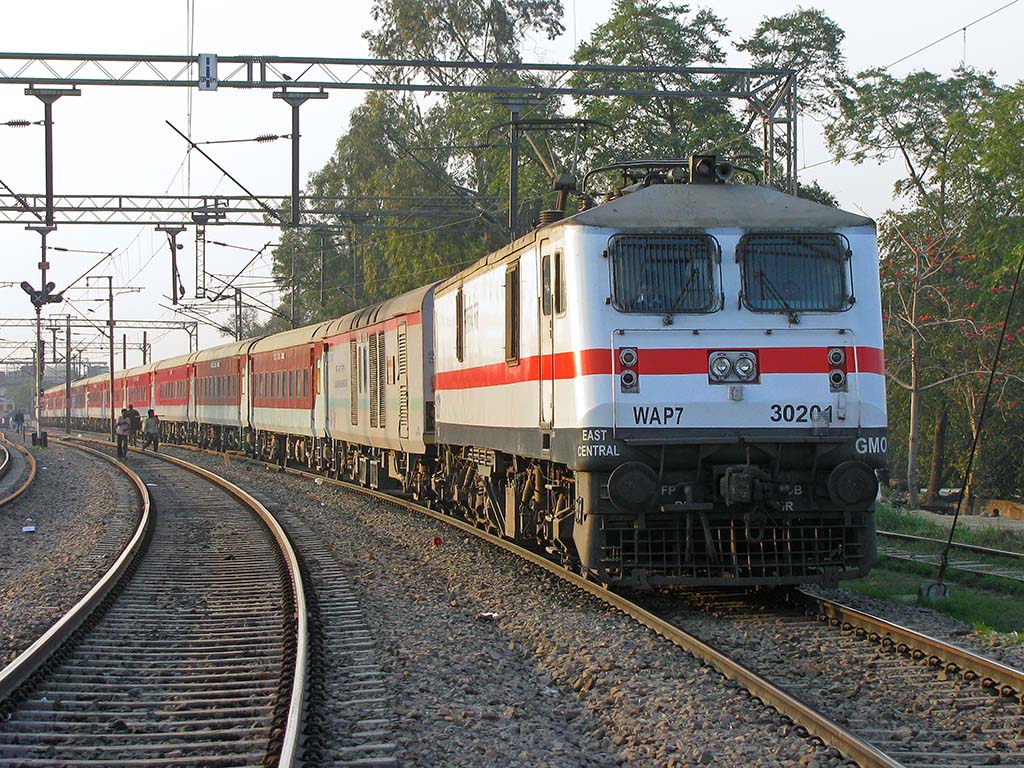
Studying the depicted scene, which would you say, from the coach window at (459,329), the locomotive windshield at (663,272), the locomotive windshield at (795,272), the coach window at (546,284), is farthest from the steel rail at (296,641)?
the locomotive windshield at (795,272)

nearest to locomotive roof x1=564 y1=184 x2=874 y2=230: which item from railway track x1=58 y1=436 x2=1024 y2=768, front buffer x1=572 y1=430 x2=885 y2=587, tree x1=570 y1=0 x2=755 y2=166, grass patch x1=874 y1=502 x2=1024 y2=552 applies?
front buffer x1=572 y1=430 x2=885 y2=587

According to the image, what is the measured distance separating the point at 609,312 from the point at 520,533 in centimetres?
354

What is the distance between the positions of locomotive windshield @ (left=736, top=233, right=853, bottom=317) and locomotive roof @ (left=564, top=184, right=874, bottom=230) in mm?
120

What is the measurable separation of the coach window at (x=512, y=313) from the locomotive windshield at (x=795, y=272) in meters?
2.40

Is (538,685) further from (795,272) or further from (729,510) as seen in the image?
(795,272)

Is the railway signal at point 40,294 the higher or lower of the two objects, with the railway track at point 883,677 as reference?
higher

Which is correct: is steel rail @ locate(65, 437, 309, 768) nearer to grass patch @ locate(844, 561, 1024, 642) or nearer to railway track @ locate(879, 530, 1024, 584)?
grass patch @ locate(844, 561, 1024, 642)

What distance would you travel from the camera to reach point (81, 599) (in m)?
10.7

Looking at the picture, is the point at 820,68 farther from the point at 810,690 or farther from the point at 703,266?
the point at 810,690

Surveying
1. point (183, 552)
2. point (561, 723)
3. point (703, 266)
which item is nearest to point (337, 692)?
point (561, 723)

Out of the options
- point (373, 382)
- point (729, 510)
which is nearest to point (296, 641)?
point (729, 510)

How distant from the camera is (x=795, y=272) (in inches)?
370

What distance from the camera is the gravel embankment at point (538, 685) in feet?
19.6

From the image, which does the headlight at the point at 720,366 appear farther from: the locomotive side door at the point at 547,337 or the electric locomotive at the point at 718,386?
the locomotive side door at the point at 547,337
